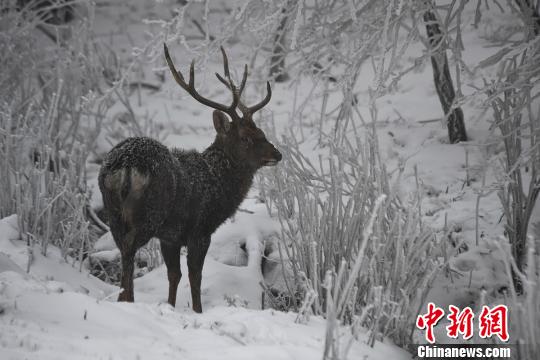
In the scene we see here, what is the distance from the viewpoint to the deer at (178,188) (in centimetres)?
332

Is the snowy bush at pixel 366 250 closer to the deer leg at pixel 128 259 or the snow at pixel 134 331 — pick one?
the snow at pixel 134 331

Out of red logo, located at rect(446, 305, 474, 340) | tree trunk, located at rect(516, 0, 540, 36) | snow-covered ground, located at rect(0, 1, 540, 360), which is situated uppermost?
tree trunk, located at rect(516, 0, 540, 36)

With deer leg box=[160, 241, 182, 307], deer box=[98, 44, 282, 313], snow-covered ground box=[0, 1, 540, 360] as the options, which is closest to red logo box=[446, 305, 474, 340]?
snow-covered ground box=[0, 1, 540, 360]

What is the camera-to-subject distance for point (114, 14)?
11695mm

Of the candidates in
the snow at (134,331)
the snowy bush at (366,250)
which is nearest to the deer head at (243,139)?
the snowy bush at (366,250)

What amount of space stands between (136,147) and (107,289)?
4.38 feet

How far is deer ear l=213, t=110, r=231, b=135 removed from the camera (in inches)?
162

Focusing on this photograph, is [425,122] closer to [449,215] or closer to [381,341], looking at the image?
[449,215]

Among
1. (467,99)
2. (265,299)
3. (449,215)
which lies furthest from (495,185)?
(265,299)

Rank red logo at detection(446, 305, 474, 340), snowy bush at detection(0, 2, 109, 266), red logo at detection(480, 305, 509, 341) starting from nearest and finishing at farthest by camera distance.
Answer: red logo at detection(480, 305, 509, 341)
red logo at detection(446, 305, 474, 340)
snowy bush at detection(0, 2, 109, 266)

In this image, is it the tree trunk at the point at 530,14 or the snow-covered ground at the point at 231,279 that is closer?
the snow-covered ground at the point at 231,279

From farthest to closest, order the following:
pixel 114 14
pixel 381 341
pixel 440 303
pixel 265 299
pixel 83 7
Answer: pixel 114 14 → pixel 83 7 → pixel 265 299 → pixel 440 303 → pixel 381 341

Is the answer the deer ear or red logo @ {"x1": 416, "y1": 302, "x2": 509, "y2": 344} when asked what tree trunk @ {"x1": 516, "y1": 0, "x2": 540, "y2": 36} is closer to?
red logo @ {"x1": 416, "y1": 302, "x2": 509, "y2": 344}

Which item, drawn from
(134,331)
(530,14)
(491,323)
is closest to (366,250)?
(491,323)
